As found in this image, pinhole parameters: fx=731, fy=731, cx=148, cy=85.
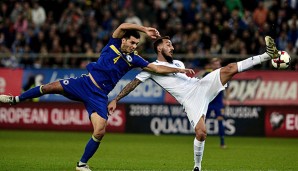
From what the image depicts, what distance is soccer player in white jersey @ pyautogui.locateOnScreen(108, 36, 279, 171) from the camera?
13023 millimetres

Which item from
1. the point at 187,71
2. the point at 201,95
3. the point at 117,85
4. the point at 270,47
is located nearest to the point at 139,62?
the point at 187,71

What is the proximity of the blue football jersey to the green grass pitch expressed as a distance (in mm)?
1870

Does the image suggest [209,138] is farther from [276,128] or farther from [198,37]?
[198,37]

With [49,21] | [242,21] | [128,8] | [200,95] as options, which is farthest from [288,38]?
[200,95]

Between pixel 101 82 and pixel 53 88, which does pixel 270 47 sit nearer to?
pixel 101 82

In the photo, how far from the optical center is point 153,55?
84.4 feet

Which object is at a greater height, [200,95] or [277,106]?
[200,95]

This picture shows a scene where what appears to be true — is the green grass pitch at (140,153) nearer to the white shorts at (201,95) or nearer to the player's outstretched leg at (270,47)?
the white shorts at (201,95)

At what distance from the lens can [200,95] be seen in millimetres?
13477

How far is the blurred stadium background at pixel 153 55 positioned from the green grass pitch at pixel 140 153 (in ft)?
2.28

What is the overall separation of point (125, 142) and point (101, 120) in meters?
8.83

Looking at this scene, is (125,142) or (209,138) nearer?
(125,142)

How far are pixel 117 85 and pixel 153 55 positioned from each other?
5.50 feet

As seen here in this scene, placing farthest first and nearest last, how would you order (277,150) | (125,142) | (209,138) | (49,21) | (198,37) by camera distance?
(49,21) → (198,37) → (209,138) → (125,142) → (277,150)
